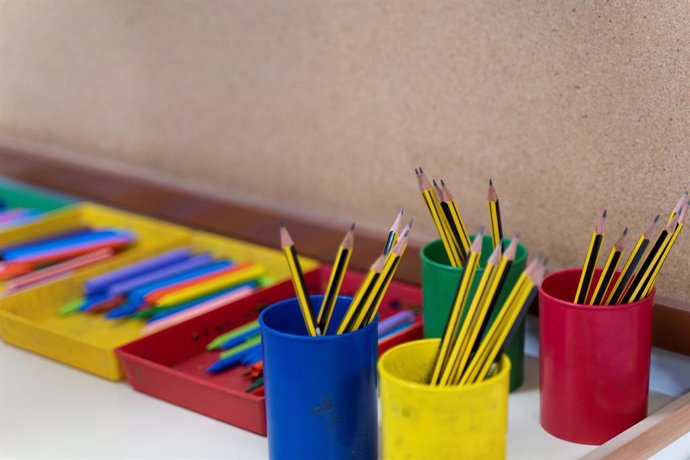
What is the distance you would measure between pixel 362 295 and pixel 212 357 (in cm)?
28

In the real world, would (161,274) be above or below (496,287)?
below

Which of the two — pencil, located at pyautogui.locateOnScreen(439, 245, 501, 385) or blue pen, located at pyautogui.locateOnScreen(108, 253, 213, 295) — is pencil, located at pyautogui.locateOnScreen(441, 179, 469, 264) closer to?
pencil, located at pyautogui.locateOnScreen(439, 245, 501, 385)

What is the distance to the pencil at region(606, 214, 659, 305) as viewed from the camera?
0.65 m

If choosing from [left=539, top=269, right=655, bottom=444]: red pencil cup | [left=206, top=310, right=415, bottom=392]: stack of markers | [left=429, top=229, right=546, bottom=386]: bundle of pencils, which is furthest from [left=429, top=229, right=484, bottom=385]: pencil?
[left=206, top=310, right=415, bottom=392]: stack of markers

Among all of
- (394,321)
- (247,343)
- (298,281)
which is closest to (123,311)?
(247,343)

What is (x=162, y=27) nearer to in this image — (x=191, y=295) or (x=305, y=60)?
(x=305, y=60)

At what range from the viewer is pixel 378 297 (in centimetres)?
64

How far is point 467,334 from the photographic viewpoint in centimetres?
60

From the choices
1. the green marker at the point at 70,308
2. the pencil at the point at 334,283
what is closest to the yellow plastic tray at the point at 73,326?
the green marker at the point at 70,308

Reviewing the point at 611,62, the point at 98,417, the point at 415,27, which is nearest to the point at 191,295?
the point at 98,417

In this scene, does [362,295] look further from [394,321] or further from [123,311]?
[123,311]

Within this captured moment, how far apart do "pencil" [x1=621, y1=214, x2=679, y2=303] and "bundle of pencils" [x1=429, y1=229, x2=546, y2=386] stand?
11 cm

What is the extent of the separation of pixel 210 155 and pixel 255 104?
0.11 m

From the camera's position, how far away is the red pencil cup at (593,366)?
673 mm
